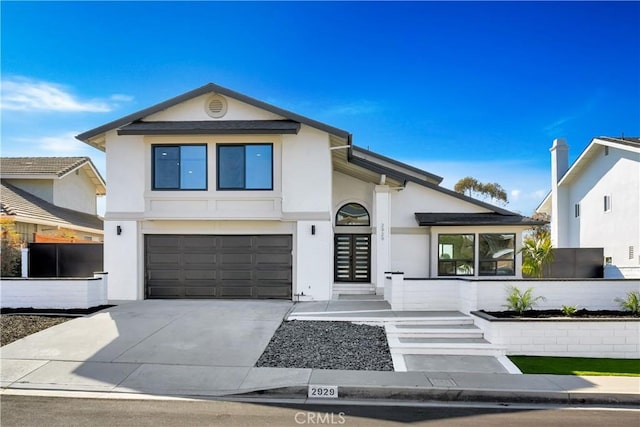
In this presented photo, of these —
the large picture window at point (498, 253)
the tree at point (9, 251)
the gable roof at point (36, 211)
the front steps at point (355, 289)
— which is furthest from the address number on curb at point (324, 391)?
the gable roof at point (36, 211)

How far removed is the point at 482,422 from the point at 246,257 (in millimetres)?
9274

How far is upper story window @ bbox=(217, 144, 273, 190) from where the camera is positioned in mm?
13297

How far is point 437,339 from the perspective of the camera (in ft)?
30.1

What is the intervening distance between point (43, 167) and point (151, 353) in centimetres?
1742

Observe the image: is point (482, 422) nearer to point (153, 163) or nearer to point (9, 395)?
point (9, 395)

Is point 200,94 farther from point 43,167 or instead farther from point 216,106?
point 43,167

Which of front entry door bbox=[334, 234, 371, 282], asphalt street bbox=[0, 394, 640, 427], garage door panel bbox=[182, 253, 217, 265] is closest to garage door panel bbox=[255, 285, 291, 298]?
garage door panel bbox=[182, 253, 217, 265]

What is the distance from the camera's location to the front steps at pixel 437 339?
8.48 metres

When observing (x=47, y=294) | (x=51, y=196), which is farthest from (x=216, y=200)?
(x=51, y=196)

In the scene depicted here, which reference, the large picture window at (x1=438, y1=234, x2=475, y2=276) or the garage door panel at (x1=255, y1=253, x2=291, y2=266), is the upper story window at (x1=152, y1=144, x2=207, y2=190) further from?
the large picture window at (x1=438, y1=234, x2=475, y2=276)

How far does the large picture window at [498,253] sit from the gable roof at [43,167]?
64.5ft

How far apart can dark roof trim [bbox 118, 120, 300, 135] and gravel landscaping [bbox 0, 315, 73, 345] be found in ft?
18.9

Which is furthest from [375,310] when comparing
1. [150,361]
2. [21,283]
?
[21,283]

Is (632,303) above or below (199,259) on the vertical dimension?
below
